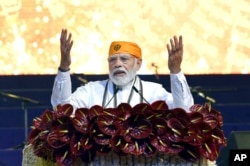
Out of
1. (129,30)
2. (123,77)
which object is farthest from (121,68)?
(129,30)

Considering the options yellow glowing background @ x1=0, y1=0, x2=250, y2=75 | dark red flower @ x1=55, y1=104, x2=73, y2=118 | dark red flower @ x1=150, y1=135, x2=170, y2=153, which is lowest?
dark red flower @ x1=150, y1=135, x2=170, y2=153

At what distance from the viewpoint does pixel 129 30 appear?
550 centimetres

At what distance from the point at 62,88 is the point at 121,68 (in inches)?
12.1

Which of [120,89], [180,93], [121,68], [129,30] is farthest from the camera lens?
[129,30]

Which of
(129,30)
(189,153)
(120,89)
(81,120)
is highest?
(129,30)

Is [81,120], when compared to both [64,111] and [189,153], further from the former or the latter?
[189,153]

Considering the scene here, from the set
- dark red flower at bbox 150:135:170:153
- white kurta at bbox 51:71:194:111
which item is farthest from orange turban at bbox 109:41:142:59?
dark red flower at bbox 150:135:170:153

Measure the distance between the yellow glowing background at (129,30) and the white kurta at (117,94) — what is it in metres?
2.14

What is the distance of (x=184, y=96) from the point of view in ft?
9.75

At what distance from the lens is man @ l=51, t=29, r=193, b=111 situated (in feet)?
9.76

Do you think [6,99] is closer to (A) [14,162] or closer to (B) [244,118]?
(A) [14,162]

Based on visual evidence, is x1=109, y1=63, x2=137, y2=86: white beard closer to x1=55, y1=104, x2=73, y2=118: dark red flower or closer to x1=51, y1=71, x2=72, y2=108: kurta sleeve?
x1=51, y1=71, x2=72, y2=108: kurta sleeve

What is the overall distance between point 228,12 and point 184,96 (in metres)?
2.66

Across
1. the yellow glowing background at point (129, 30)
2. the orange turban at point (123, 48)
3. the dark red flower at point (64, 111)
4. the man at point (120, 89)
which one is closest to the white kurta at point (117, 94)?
the man at point (120, 89)
